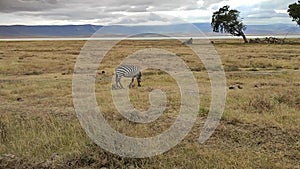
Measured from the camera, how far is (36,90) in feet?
55.6

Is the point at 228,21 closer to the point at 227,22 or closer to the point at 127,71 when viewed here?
the point at 227,22

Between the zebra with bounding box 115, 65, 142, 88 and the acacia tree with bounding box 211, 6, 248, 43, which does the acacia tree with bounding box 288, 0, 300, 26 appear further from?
the zebra with bounding box 115, 65, 142, 88

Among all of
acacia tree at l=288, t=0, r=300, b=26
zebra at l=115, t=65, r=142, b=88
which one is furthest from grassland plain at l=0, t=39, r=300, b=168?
acacia tree at l=288, t=0, r=300, b=26

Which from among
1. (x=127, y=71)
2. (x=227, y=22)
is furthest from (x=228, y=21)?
(x=127, y=71)

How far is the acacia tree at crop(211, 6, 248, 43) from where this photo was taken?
6869 centimetres

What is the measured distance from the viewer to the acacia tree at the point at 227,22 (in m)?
68.7

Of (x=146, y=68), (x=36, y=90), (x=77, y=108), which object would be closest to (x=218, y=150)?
(x=77, y=108)

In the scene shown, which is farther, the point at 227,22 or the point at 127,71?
the point at 227,22

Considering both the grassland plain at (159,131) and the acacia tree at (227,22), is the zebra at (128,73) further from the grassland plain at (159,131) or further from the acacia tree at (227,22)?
the acacia tree at (227,22)

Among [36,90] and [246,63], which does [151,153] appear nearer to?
[36,90]

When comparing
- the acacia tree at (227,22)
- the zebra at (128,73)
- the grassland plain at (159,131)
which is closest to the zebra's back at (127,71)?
the zebra at (128,73)

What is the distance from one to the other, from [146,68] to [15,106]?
14084mm

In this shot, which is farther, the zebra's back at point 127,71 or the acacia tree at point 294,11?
the acacia tree at point 294,11

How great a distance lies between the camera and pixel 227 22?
69.1 meters
